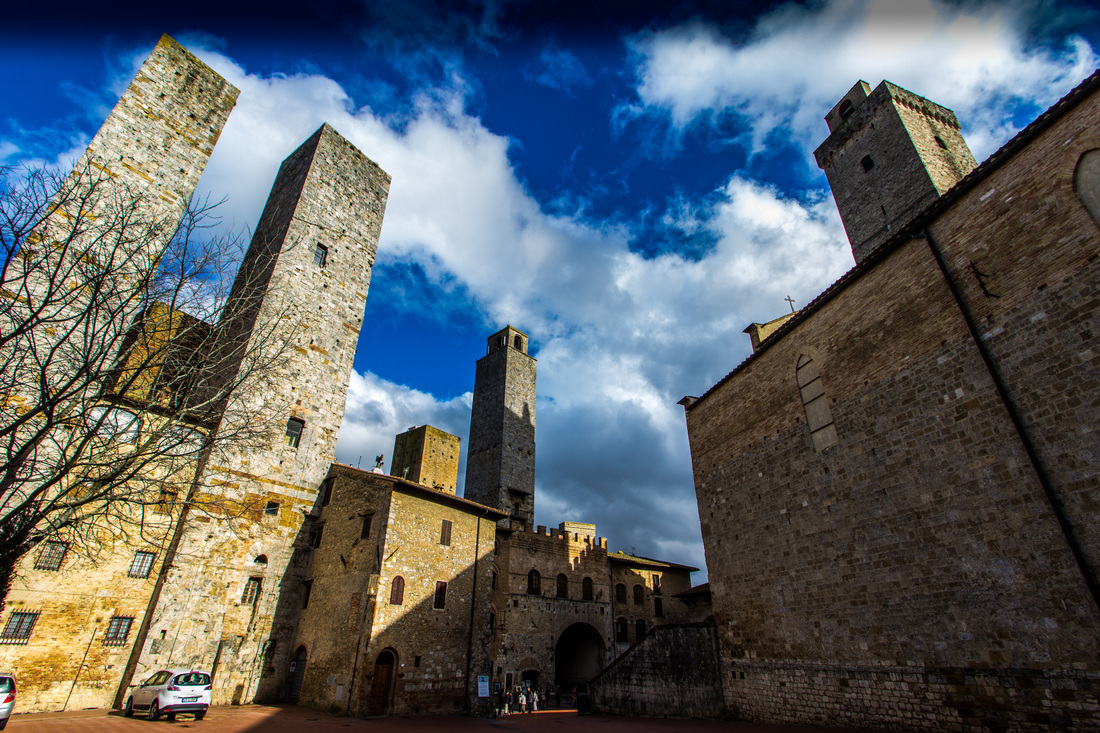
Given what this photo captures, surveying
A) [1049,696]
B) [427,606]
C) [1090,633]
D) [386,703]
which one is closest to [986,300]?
[1090,633]

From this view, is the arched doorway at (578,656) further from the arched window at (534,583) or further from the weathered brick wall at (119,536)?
the weathered brick wall at (119,536)

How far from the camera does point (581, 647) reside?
26.1 m

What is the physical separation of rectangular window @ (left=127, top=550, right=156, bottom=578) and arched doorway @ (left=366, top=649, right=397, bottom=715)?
7311 millimetres

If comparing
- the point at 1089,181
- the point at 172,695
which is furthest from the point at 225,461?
the point at 1089,181

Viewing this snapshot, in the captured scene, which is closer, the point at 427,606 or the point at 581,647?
the point at 427,606

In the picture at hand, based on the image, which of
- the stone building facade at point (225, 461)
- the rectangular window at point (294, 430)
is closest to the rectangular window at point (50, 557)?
the stone building facade at point (225, 461)

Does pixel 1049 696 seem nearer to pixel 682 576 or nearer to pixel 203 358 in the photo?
pixel 203 358

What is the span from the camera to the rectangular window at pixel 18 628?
1184cm

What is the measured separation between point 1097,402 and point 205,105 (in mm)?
27427

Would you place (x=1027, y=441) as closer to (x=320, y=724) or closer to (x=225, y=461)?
(x=320, y=724)

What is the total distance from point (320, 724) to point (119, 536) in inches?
268

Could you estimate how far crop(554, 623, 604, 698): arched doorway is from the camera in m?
24.8

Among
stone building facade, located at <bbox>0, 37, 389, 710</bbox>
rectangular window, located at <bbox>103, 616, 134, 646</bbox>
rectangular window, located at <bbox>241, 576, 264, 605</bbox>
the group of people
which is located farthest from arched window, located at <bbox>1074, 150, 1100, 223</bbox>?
rectangular window, located at <bbox>103, 616, 134, 646</bbox>

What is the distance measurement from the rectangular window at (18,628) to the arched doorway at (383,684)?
8433 mm
